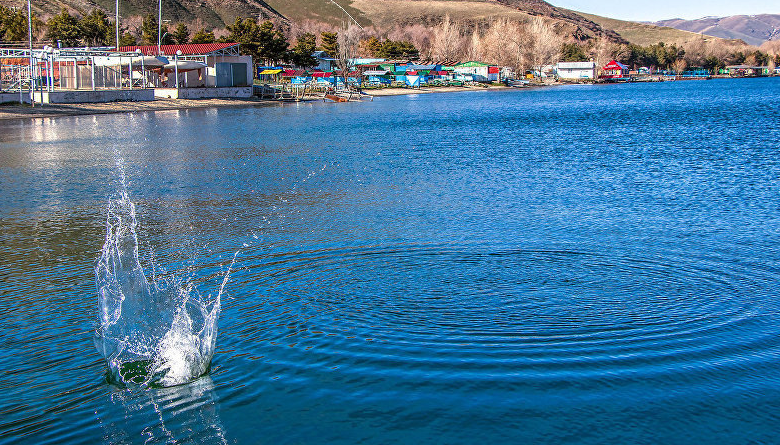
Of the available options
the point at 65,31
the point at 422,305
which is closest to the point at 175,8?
the point at 65,31

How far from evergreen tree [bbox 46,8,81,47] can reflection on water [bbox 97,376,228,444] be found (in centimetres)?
9716

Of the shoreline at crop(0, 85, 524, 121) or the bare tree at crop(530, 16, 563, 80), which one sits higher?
the bare tree at crop(530, 16, 563, 80)

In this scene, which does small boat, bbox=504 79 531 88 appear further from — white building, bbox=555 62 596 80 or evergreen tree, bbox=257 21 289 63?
evergreen tree, bbox=257 21 289 63

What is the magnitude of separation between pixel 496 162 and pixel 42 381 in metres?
20.4

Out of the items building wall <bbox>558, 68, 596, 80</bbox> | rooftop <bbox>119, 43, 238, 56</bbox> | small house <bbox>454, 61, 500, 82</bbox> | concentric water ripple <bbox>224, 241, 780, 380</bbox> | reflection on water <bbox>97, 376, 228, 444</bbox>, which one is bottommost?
reflection on water <bbox>97, 376, 228, 444</bbox>

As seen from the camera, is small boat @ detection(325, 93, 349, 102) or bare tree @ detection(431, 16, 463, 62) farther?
bare tree @ detection(431, 16, 463, 62)

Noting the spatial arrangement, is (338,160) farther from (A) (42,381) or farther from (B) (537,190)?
(A) (42,381)

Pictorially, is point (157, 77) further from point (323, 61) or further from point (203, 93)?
point (323, 61)

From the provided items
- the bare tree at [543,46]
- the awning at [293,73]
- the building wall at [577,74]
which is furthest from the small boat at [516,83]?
the awning at [293,73]

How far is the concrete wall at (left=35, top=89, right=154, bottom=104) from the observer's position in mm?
52312

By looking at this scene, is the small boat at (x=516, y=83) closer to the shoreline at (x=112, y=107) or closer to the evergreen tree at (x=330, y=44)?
the evergreen tree at (x=330, y=44)

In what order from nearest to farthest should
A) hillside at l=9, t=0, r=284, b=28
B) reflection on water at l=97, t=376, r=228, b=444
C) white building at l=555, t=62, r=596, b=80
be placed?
reflection on water at l=97, t=376, r=228, b=444, hillside at l=9, t=0, r=284, b=28, white building at l=555, t=62, r=596, b=80

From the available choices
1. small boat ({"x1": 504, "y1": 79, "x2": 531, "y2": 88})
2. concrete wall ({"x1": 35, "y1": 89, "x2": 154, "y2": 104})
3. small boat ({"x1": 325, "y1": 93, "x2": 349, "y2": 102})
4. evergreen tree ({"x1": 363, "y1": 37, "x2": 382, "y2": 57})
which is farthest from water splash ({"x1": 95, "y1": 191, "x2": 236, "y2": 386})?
small boat ({"x1": 504, "y1": 79, "x2": 531, "y2": 88})

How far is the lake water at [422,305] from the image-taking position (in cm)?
738
